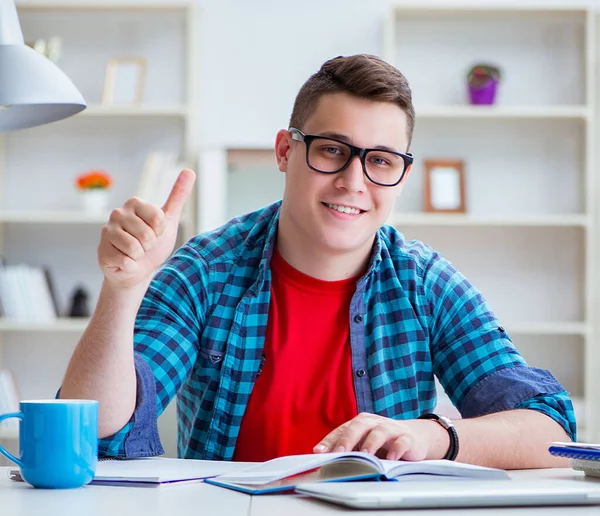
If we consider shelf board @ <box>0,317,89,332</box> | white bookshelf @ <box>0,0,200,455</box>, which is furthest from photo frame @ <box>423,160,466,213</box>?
shelf board @ <box>0,317,89,332</box>

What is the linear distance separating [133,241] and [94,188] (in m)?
2.61

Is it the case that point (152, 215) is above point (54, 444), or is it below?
above

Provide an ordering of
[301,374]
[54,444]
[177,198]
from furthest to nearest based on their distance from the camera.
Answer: [301,374]
[177,198]
[54,444]

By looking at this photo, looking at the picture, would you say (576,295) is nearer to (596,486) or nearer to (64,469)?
(596,486)

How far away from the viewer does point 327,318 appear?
1.70 meters

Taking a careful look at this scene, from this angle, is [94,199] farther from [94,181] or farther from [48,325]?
[48,325]

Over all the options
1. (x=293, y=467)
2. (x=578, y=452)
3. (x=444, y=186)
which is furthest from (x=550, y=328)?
(x=293, y=467)

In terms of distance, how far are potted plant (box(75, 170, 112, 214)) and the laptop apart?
2.87 meters

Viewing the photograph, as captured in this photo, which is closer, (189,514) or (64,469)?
(189,514)

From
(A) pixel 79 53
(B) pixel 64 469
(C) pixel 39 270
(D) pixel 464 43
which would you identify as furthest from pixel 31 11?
(B) pixel 64 469

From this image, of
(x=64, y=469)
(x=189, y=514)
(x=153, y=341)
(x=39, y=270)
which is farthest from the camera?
(x=39, y=270)

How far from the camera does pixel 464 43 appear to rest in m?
3.82

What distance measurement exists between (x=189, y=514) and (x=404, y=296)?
907 millimetres

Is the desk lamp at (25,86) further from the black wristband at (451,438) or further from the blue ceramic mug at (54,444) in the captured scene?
the black wristband at (451,438)
